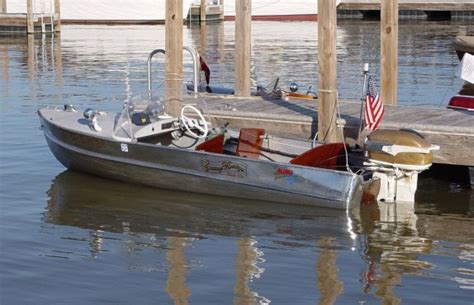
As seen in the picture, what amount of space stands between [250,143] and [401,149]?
234cm

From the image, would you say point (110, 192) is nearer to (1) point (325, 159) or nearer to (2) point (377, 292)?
(1) point (325, 159)

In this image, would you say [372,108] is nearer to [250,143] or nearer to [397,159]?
[397,159]

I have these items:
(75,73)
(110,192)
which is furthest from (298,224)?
(75,73)

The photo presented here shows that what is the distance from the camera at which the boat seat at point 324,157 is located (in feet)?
46.1

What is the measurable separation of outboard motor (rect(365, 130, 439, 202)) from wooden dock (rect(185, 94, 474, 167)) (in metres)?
0.43

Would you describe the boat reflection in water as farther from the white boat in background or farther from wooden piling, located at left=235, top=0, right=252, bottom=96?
the white boat in background

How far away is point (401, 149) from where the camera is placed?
13570 mm

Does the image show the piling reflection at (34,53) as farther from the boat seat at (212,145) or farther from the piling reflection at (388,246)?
the piling reflection at (388,246)

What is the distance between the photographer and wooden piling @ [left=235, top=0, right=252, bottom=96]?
17734 millimetres

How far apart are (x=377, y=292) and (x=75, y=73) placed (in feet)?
69.1

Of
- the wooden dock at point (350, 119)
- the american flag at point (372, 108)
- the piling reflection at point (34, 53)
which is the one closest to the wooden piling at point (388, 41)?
the wooden dock at point (350, 119)

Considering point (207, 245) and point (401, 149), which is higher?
point (401, 149)

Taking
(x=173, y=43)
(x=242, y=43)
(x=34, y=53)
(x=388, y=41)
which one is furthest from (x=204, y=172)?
(x=34, y=53)

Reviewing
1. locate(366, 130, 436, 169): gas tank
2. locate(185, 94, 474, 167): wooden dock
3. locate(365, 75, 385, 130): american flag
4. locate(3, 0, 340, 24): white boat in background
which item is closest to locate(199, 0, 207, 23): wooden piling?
locate(3, 0, 340, 24): white boat in background
